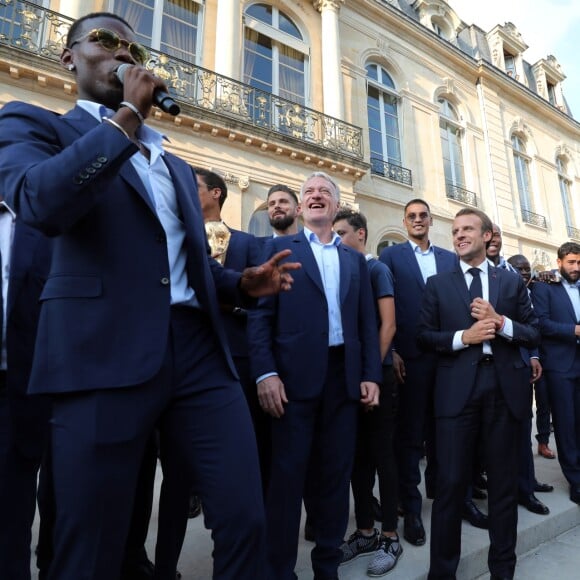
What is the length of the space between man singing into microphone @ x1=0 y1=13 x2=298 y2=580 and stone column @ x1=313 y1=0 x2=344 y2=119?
10017 mm

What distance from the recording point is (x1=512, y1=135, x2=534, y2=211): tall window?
15.5 metres

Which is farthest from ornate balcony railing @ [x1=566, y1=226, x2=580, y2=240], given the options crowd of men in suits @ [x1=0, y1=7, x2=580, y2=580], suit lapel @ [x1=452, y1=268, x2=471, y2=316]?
suit lapel @ [x1=452, y1=268, x2=471, y2=316]

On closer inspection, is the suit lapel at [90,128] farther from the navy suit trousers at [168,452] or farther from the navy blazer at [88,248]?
the navy suit trousers at [168,452]

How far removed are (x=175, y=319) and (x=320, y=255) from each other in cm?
131

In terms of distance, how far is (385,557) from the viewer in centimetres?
233

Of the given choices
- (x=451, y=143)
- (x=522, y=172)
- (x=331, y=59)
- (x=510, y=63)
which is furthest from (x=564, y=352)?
(x=510, y=63)

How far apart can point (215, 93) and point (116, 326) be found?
876cm

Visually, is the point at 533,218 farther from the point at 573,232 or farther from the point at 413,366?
the point at 413,366

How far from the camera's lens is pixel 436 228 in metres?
12.3

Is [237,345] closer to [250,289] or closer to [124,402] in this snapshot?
[250,289]

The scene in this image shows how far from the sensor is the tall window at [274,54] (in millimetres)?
10109

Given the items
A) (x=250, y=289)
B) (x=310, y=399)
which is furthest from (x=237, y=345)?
(x=250, y=289)

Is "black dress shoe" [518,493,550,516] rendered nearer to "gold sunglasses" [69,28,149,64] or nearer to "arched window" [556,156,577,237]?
"gold sunglasses" [69,28,149,64]

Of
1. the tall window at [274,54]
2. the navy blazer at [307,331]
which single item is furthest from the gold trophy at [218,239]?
the tall window at [274,54]
